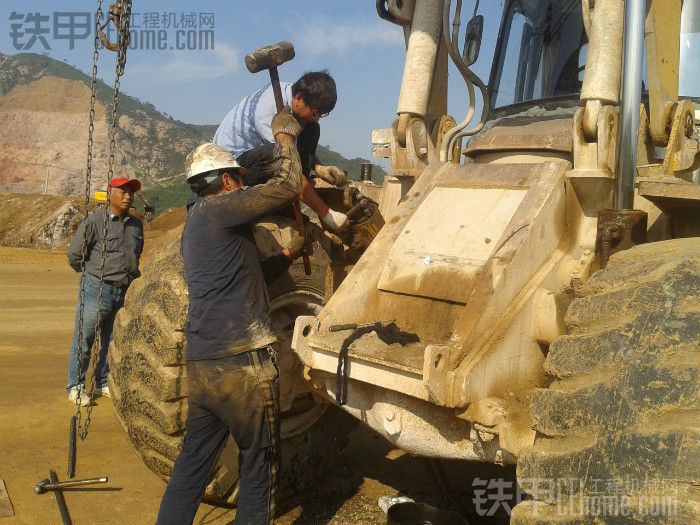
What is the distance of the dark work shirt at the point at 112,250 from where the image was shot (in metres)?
6.71

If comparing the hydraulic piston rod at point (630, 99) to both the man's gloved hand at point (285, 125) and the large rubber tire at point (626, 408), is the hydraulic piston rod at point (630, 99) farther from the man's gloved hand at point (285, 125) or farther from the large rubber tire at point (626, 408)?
the man's gloved hand at point (285, 125)

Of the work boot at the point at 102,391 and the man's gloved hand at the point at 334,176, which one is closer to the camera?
the man's gloved hand at the point at 334,176

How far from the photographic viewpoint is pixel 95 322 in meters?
6.56

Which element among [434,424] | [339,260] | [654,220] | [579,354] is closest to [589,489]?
[579,354]

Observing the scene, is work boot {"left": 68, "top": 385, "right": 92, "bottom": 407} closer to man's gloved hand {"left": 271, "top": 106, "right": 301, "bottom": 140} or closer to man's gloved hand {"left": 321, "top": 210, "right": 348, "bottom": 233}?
man's gloved hand {"left": 321, "top": 210, "right": 348, "bottom": 233}

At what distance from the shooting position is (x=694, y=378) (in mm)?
2271

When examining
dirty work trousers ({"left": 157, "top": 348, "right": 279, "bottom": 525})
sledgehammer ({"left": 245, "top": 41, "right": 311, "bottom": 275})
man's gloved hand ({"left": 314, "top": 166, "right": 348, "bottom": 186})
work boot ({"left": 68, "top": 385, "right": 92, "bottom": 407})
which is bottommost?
work boot ({"left": 68, "top": 385, "right": 92, "bottom": 407})

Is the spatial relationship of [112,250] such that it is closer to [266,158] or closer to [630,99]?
[266,158]

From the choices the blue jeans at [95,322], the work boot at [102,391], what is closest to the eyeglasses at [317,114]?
the blue jeans at [95,322]

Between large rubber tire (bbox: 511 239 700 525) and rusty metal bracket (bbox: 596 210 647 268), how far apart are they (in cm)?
42

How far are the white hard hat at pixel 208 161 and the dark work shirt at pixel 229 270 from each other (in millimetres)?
171

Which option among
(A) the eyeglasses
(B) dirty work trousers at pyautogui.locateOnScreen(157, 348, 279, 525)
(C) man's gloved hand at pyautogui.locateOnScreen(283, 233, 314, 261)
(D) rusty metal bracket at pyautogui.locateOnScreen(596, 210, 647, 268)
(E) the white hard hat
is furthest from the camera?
(A) the eyeglasses

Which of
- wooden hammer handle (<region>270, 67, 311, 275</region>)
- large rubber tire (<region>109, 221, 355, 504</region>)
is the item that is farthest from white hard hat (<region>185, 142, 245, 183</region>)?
large rubber tire (<region>109, 221, 355, 504</region>)

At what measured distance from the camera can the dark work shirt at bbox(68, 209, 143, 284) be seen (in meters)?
6.71
